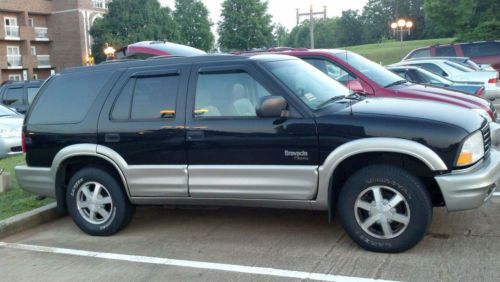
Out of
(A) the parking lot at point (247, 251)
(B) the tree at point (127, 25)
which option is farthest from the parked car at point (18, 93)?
(B) the tree at point (127, 25)

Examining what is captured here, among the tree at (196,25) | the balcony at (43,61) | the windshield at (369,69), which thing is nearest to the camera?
the windshield at (369,69)

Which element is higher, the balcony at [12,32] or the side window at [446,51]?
the balcony at [12,32]

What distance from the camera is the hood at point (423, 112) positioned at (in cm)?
461

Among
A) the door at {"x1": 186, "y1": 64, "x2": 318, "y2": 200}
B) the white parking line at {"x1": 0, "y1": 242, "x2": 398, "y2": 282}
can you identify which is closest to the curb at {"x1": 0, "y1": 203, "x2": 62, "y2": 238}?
the white parking line at {"x1": 0, "y1": 242, "x2": 398, "y2": 282}

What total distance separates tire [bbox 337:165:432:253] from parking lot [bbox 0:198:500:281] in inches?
5.6

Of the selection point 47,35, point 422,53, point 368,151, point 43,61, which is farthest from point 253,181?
point 47,35

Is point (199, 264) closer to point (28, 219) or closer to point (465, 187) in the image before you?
point (465, 187)

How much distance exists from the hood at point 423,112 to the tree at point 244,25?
5668 cm

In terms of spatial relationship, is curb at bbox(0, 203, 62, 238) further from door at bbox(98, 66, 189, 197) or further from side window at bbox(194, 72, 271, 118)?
side window at bbox(194, 72, 271, 118)

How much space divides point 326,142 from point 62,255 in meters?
2.78

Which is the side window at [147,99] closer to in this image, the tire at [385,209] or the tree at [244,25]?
the tire at [385,209]

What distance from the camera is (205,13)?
3022 inches

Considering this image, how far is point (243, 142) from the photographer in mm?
5109

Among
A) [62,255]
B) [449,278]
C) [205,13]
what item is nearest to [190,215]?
[62,255]
